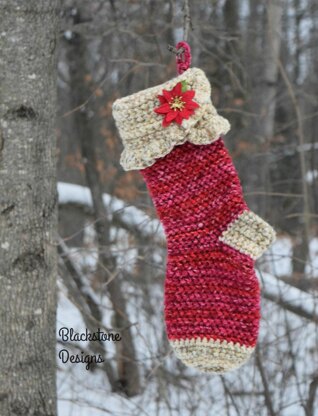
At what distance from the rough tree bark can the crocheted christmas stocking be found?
50cm

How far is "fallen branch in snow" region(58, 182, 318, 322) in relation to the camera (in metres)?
3.50

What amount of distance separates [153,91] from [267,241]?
52 cm

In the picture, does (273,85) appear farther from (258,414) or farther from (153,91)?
(153,91)

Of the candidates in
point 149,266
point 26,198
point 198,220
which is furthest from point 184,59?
point 149,266

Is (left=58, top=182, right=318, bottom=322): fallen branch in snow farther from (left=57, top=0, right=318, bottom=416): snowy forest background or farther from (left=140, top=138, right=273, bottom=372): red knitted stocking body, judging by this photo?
(left=140, top=138, right=273, bottom=372): red knitted stocking body

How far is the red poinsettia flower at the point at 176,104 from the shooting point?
1.96 meters

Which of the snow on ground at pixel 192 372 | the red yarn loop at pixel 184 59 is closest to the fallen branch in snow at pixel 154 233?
the snow on ground at pixel 192 372

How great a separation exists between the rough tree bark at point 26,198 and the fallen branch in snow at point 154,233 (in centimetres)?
50

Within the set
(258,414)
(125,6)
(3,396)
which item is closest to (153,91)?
(3,396)

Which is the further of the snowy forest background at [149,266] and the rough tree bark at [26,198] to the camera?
the snowy forest background at [149,266]

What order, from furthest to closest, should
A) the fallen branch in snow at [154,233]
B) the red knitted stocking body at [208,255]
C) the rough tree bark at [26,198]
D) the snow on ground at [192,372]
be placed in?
the snow on ground at [192,372] < the fallen branch in snow at [154,233] < the rough tree bark at [26,198] < the red knitted stocking body at [208,255]

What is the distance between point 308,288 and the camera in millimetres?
4973

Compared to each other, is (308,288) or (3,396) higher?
(308,288)

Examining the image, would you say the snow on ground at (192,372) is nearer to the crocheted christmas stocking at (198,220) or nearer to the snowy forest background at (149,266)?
the snowy forest background at (149,266)
